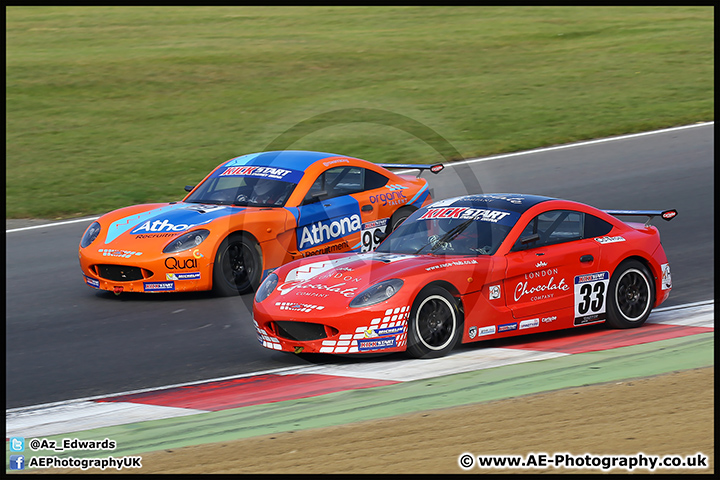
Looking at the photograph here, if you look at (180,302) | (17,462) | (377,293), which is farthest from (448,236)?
(17,462)

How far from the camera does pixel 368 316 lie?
25.2 ft

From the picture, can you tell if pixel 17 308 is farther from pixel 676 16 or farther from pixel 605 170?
pixel 676 16

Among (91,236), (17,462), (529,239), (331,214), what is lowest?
(17,462)

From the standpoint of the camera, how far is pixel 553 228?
28.9 ft

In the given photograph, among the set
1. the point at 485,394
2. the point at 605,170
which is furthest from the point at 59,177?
the point at 485,394

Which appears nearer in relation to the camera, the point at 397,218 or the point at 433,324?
the point at 433,324

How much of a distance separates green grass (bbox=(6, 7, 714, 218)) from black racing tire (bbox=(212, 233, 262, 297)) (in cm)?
513

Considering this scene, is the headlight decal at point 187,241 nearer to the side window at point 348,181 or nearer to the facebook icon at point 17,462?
the side window at point 348,181

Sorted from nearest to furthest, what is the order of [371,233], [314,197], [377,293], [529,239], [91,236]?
[377,293], [529,239], [91,236], [314,197], [371,233]

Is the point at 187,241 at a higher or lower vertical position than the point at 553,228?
lower

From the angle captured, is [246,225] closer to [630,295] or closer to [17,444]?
[630,295]

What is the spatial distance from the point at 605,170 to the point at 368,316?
30.5ft

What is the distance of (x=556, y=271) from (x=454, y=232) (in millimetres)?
938
